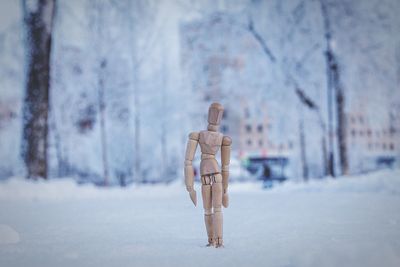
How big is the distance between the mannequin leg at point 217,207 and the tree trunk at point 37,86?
6619 millimetres

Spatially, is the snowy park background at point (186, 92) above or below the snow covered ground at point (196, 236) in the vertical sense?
above

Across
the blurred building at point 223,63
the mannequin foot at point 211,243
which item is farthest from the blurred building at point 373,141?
the mannequin foot at point 211,243

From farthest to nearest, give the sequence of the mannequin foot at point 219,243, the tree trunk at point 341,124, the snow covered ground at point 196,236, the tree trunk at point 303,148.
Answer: the tree trunk at point 303,148 < the tree trunk at point 341,124 < the mannequin foot at point 219,243 < the snow covered ground at point 196,236

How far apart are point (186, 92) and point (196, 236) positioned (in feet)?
35.1

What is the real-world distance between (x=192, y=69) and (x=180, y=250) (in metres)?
11.0

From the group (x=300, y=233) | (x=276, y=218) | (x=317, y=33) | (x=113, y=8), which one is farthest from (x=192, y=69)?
(x=300, y=233)

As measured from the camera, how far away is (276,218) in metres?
4.38

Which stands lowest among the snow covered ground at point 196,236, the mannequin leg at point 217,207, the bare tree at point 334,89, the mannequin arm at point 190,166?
the snow covered ground at point 196,236

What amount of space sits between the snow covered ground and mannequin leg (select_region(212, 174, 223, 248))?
0.36 ft

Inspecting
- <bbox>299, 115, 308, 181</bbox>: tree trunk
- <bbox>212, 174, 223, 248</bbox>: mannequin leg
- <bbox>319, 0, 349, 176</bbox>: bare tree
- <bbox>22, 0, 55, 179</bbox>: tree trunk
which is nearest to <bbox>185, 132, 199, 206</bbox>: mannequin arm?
<bbox>212, 174, 223, 248</bbox>: mannequin leg

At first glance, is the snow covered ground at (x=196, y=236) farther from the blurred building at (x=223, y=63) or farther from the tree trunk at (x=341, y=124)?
the blurred building at (x=223, y=63)

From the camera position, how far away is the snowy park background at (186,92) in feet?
28.6

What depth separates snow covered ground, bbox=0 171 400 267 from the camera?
7.94ft

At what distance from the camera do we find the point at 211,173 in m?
3.00
